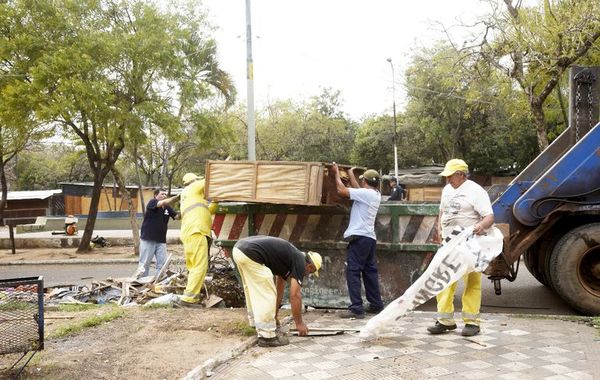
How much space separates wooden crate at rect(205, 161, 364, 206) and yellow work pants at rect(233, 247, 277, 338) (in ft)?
3.02

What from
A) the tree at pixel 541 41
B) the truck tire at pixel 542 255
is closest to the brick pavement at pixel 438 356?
the truck tire at pixel 542 255

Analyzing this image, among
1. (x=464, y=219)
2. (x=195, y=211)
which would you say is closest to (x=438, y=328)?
(x=464, y=219)

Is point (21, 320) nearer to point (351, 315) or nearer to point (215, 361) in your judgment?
point (215, 361)

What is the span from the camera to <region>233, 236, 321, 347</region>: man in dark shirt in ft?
16.8

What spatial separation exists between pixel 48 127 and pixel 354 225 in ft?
42.3

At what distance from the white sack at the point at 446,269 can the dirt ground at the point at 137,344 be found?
1308mm

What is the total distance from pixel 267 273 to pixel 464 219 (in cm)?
194

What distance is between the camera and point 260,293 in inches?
203

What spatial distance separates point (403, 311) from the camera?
16.8 feet

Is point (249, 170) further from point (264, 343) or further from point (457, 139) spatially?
point (457, 139)

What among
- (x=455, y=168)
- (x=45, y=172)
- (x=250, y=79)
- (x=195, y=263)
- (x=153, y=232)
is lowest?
(x=195, y=263)

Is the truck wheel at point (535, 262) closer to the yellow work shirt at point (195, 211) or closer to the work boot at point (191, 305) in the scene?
the yellow work shirt at point (195, 211)

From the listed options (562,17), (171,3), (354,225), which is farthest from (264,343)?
(171,3)

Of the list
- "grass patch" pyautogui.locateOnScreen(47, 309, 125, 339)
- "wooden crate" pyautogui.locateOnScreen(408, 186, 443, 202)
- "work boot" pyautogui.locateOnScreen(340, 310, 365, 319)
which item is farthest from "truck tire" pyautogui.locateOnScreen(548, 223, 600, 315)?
"wooden crate" pyautogui.locateOnScreen(408, 186, 443, 202)
